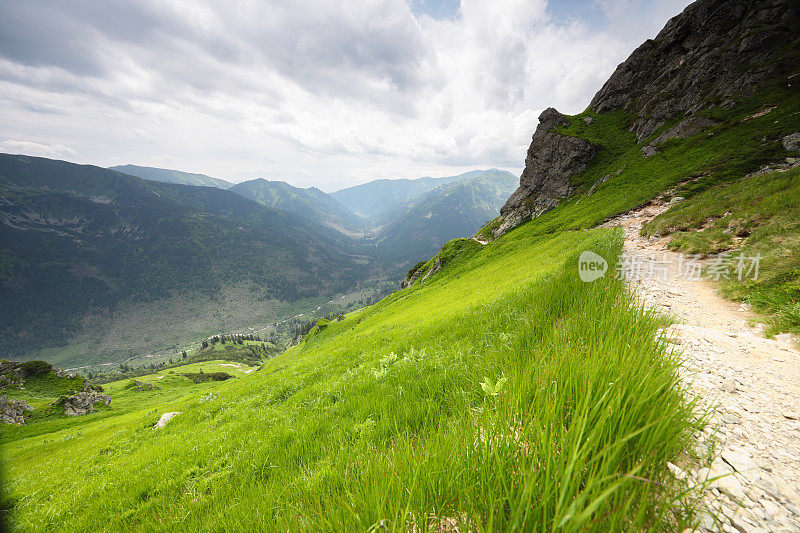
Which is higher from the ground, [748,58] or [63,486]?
[748,58]

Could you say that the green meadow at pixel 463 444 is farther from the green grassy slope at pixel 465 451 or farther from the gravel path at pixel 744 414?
the gravel path at pixel 744 414

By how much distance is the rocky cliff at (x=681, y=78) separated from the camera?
5044 cm

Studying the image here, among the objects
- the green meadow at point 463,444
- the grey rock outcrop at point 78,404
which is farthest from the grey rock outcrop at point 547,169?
the grey rock outcrop at point 78,404

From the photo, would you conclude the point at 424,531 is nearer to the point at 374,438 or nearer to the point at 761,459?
the point at 374,438

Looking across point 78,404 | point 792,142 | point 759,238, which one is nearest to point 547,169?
point 792,142

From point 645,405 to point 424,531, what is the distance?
1.81m

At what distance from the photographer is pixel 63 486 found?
925 cm

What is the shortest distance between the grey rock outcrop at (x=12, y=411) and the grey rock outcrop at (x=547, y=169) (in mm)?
108297

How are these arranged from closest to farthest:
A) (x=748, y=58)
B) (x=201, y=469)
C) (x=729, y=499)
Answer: (x=729, y=499), (x=201, y=469), (x=748, y=58)

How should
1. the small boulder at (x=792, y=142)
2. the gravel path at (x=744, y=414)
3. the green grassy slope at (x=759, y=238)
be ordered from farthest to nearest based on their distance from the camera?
1. the small boulder at (x=792, y=142)
2. the green grassy slope at (x=759, y=238)
3. the gravel path at (x=744, y=414)

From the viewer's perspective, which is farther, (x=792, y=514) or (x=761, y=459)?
(x=761, y=459)

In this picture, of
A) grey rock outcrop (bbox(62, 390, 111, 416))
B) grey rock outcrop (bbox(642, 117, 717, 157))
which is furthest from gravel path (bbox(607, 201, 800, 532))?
grey rock outcrop (bbox(62, 390, 111, 416))

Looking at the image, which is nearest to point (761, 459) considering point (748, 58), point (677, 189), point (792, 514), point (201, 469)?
point (792, 514)

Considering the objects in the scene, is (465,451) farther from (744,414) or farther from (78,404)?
(78,404)
